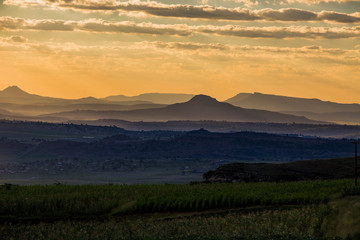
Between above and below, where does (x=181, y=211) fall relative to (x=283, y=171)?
above

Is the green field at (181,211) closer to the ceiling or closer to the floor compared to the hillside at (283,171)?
closer to the ceiling

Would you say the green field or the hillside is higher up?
the green field

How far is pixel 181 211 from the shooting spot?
185 feet

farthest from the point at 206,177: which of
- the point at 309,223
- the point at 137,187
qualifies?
the point at 309,223

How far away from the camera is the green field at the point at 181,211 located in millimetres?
42875

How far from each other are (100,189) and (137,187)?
3801 millimetres

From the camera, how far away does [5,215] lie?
182ft

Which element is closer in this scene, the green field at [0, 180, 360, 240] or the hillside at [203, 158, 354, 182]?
the green field at [0, 180, 360, 240]

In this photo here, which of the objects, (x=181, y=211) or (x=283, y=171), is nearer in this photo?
(x=181, y=211)

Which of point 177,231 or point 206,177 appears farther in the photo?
point 206,177

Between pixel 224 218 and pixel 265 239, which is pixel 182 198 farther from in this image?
pixel 265 239

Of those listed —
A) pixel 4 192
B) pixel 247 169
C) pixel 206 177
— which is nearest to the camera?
pixel 4 192

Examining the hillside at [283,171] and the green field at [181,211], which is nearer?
the green field at [181,211]

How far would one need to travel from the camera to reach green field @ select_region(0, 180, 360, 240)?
42.9 meters
